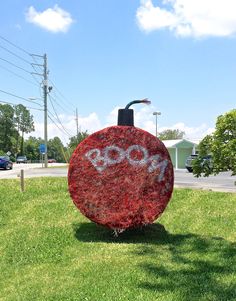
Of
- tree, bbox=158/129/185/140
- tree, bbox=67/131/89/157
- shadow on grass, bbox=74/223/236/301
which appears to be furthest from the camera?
tree, bbox=158/129/185/140

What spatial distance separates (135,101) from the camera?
357 inches

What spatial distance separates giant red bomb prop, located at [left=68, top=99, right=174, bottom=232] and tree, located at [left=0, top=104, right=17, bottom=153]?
9789cm

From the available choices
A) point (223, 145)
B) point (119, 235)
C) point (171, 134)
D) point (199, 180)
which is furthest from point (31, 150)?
point (223, 145)

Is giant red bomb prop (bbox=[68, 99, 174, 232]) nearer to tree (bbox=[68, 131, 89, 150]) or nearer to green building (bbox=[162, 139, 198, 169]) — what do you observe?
green building (bbox=[162, 139, 198, 169])

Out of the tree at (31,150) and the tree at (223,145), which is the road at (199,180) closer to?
the tree at (223,145)

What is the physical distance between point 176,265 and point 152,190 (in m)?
2.03

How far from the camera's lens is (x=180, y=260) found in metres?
6.94

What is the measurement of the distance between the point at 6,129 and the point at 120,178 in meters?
102

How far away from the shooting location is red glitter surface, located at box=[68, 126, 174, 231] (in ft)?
27.3

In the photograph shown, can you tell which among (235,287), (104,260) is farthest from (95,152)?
(235,287)

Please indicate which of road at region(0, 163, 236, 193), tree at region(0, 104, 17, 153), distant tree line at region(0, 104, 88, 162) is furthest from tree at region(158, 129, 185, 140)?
road at region(0, 163, 236, 193)

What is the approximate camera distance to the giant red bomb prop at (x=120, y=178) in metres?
8.32

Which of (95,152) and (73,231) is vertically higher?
(95,152)

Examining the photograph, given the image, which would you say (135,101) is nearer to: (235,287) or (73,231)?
(73,231)
